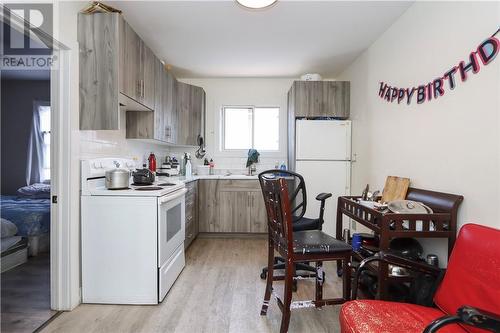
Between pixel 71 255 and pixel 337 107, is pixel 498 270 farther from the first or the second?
pixel 337 107

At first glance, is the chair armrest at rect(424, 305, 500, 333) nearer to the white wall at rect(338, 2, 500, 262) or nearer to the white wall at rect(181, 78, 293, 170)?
the white wall at rect(338, 2, 500, 262)

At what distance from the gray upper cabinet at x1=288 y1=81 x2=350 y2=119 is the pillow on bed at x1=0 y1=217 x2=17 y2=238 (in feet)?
11.4

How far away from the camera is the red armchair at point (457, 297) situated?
3.59ft

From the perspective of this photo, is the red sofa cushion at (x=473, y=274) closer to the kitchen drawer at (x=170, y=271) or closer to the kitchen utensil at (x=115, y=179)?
the kitchen drawer at (x=170, y=271)

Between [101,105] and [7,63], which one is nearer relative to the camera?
[101,105]

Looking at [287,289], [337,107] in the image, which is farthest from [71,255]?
[337,107]

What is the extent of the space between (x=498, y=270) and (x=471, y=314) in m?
0.43

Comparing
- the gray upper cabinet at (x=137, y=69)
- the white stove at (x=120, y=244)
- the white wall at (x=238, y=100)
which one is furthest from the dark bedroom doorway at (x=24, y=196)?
the white wall at (x=238, y=100)

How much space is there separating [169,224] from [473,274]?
2030 millimetres

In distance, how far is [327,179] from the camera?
11.4 ft

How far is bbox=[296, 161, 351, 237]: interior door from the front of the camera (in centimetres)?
348

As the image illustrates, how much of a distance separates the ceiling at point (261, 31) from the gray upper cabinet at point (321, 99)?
11.6 inches

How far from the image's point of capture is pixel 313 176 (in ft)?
11.4

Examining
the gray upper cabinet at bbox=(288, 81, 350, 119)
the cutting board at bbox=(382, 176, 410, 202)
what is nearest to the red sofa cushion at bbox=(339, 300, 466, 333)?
the cutting board at bbox=(382, 176, 410, 202)
